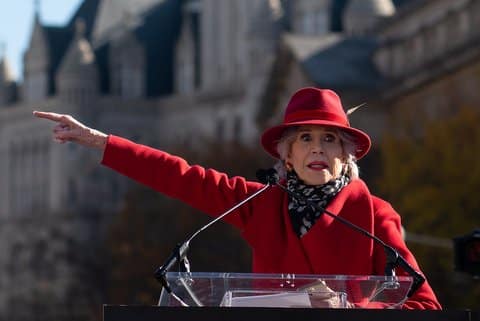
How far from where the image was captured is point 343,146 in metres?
12.2

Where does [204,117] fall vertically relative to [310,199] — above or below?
above

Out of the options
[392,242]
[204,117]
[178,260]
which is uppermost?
[204,117]

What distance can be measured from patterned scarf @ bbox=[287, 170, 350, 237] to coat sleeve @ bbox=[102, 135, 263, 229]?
1.10 feet

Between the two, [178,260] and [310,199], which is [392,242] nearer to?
[310,199]

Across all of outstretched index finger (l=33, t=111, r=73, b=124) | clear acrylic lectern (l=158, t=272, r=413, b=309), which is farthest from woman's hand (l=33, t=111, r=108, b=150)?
clear acrylic lectern (l=158, t=272, r=413, b=309)

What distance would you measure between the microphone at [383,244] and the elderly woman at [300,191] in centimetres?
13

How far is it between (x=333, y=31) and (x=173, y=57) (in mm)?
33578

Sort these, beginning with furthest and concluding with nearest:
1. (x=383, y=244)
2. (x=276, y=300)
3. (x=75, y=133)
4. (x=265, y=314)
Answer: (x=75, y=133), (x=383, y=244), (x=276, y=300), (x=265, y=314)

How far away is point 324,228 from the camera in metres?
11.9

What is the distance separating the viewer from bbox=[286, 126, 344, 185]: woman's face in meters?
12.0

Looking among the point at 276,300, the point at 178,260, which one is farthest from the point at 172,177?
the point at 276,300

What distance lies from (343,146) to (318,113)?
234 millimetres

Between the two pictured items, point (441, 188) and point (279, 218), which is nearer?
point (279, 218)

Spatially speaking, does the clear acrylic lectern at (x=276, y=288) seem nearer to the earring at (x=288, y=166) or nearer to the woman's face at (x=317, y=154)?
the woman's face at (x=317, y=154)
